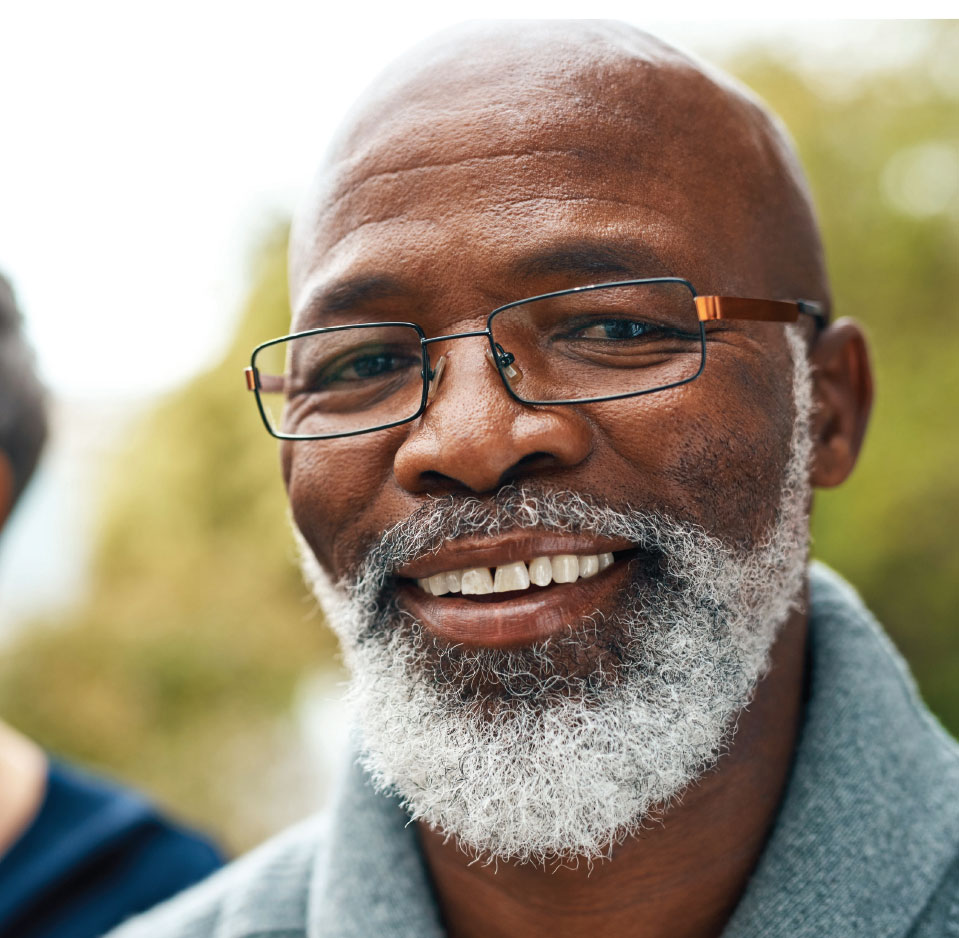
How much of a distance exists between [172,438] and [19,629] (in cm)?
437

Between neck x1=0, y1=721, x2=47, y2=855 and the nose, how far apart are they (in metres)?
2.25

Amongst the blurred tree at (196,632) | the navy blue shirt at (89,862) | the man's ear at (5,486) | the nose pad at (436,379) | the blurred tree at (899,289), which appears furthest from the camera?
the blurred tree at (196,632)

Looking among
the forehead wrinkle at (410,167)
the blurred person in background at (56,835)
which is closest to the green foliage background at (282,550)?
the blurred person in background at (56,835)

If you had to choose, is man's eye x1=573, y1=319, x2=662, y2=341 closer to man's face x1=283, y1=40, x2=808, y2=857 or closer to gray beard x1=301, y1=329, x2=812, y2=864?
man's face x1=283, y1=40, x2=808, y2=857

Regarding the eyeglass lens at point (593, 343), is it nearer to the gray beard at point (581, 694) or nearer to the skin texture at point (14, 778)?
the gray beard at point (581, 694)

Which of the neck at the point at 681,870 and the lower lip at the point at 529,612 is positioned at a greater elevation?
the lower lip at the point at 529,612

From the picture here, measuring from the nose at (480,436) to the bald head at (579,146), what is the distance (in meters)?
0.34

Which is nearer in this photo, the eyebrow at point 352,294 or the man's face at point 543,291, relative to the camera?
the man's face at point 543,291

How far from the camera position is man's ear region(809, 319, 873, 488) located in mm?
2236

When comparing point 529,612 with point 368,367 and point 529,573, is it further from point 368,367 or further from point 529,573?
point 368,367

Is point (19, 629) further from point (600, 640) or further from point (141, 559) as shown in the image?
point (600, 640)

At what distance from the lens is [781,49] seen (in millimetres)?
10633

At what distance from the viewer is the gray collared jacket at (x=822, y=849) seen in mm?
1803

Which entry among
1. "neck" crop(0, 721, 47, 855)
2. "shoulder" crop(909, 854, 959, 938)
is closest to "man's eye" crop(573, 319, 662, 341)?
"shoulder" crop(909, 854, 959, 938)
